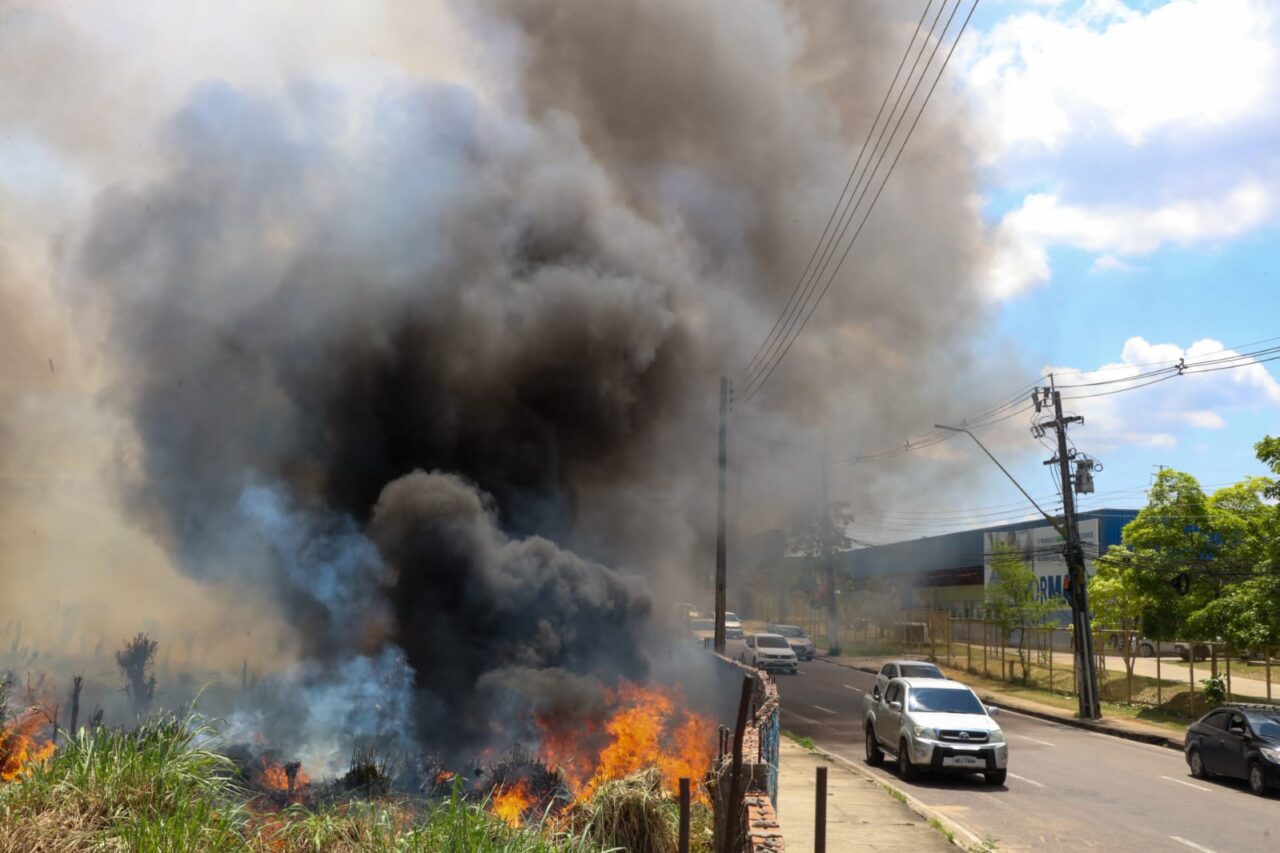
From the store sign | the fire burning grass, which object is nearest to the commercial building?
the store sign

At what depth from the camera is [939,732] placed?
49.2 feet

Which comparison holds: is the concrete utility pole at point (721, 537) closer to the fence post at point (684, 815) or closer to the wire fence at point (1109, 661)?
the wire fence at point (1109, 661)

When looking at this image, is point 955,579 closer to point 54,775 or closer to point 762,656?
point 762,656

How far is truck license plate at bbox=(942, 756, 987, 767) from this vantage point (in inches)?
582

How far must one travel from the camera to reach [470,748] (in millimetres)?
16438

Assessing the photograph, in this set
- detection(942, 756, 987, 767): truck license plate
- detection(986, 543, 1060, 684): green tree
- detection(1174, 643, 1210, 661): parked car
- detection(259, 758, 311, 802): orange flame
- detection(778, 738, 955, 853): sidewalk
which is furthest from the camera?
detection(1174, 643, 1210, 661): parked car

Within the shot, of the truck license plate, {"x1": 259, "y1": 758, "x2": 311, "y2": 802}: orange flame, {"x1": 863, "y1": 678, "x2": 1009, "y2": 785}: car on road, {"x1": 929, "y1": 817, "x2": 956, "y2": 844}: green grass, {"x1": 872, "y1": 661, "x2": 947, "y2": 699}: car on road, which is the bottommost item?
{"x1": 259, "y1": 758, "x2": 311, "y2": 802}: orange flame

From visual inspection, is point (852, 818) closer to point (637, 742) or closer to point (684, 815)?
point (637, 742)

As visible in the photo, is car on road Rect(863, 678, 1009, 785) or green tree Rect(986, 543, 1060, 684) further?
green tree Rect(986, 543, 1060, 684)

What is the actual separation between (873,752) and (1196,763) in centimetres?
499

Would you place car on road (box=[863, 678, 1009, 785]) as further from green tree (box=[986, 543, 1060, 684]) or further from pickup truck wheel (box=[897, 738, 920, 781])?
green tree (box=[986, 543, 1060, 684])

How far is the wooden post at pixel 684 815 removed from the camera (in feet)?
18.0

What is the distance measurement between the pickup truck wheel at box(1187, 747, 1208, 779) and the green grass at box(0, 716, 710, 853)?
13.0 meters

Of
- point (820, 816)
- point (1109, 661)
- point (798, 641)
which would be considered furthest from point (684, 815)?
point (1109, 661)
